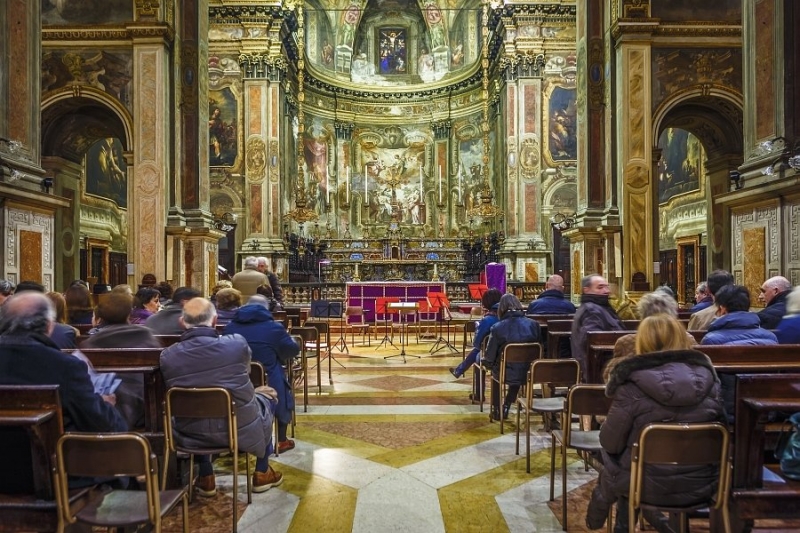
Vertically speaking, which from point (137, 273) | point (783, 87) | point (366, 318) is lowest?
point (366, 318)

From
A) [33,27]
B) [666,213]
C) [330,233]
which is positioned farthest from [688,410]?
[330,233]

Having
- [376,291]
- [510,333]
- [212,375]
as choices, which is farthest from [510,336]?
[376,291]

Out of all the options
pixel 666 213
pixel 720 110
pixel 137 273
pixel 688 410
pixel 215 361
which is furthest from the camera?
pixel 666 213

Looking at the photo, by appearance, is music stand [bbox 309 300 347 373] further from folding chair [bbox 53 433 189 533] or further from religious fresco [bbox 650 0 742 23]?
religious fresco [bbox 650 0 742 23]

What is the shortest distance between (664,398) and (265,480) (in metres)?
3.01

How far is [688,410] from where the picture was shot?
2.80m

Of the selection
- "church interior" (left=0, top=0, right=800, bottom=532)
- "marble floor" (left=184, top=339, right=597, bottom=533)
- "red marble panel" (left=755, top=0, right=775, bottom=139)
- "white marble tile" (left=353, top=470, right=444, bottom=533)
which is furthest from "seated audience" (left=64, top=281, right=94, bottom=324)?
"red marble panel" (left=755, top=0, right=775, bottom=139)

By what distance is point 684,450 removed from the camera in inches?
106

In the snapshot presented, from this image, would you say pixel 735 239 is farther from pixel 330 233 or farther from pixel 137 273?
pixel 330 233

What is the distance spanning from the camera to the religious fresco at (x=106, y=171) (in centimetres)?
1820

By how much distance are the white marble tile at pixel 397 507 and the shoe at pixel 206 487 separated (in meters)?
1.11

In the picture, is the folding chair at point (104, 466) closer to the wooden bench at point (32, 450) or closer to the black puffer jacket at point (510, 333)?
the wooden bench at point (32, 450)

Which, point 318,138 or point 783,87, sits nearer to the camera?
point 783,87

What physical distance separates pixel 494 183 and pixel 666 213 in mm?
6461
